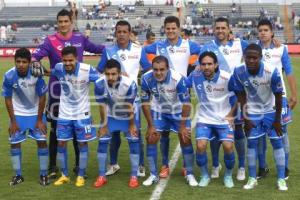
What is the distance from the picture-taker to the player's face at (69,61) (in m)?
6.33

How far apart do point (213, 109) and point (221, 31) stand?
1077mm

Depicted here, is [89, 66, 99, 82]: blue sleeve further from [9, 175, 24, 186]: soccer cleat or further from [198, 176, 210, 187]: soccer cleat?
[198, 176, 210, 187]: soccer cleat

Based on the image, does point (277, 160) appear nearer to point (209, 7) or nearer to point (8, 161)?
point (8, 161)

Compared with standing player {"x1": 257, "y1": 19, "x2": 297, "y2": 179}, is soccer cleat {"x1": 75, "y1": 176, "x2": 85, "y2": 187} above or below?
below

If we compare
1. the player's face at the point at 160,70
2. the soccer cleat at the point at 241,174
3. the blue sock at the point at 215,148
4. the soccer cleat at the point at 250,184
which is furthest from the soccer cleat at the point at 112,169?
the soccer cleat at the point at 250,184

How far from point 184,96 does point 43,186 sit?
2.16 meters

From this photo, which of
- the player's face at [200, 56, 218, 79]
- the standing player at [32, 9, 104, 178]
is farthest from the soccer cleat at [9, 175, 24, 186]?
the player's face at [200, 56, 218, 79]

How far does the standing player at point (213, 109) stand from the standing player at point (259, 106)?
0.62ft

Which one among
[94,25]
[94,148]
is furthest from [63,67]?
[94,25]

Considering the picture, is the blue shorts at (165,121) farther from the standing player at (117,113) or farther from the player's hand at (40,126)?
the player's hand at (40,126)

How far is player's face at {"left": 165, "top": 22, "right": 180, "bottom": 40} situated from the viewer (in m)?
6.81

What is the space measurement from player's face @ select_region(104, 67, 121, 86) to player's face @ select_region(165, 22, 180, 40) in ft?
3.31

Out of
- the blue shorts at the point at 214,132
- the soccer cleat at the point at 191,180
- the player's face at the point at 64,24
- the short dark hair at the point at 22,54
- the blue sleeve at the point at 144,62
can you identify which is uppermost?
the player's face at the point at 64,24

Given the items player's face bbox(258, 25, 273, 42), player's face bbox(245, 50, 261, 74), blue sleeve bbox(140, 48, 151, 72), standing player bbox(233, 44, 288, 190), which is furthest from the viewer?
blue sleeve bbox(140, 48, 151, 72)
